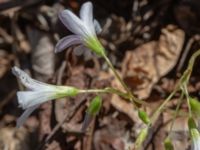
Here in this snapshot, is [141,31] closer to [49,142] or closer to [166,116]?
[166,116]

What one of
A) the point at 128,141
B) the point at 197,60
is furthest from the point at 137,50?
the point at 128,141

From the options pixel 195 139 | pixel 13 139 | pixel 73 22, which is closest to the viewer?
pixel 195 139

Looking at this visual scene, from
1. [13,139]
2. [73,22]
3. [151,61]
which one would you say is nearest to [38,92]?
[73,22]

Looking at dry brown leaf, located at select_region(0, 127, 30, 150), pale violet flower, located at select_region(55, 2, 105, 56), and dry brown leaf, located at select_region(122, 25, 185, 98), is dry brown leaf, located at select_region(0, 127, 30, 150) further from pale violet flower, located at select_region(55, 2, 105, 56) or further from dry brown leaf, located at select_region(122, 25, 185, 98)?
pale violet flower, located at select_region(55, 2, 105, 56)

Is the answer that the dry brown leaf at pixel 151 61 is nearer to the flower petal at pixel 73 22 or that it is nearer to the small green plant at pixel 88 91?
the small green plant at pixel 88 91

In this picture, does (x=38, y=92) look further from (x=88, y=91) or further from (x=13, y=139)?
(x=13, y=139)

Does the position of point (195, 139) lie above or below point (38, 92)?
below

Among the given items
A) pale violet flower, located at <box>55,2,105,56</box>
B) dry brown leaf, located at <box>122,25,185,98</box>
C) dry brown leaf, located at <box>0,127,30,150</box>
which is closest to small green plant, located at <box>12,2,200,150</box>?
pale violet flower, located at <box>55,2,105,56</box>
